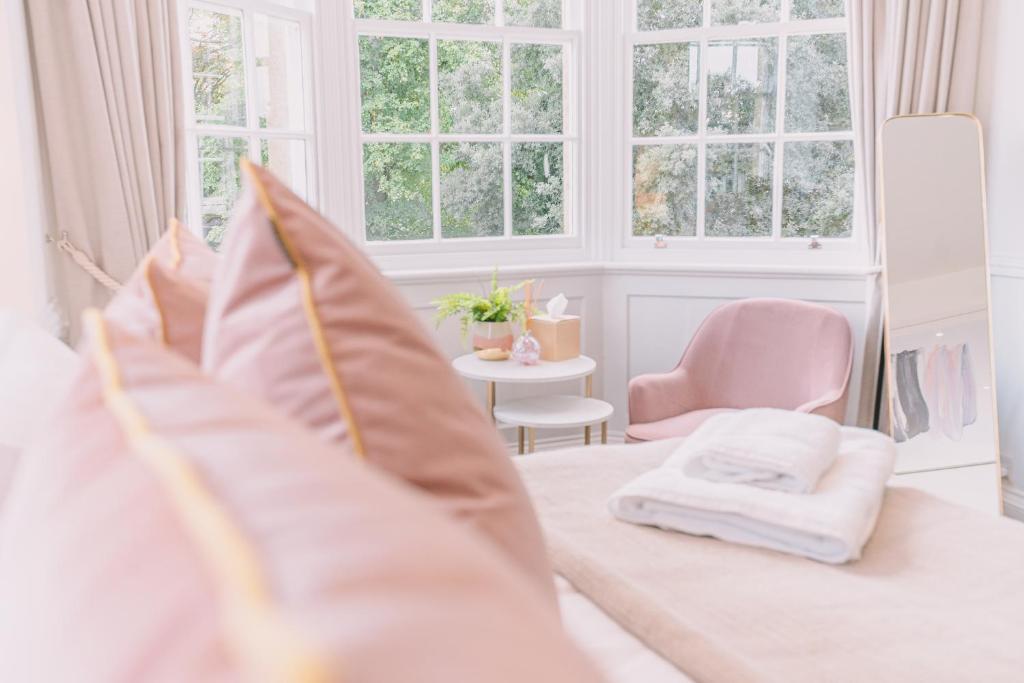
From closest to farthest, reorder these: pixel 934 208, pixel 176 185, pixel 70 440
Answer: pixel 70 440 → pixel 176 185 → pixel 934 208

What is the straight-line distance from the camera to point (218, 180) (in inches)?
137

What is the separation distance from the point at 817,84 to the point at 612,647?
3.36 meters

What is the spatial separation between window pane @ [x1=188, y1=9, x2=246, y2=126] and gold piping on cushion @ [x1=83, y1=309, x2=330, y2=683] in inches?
128

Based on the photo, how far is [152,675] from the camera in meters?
0.28

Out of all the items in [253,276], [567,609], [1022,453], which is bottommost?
[1022,453]

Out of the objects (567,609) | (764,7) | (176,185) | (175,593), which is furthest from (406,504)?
(764,7)

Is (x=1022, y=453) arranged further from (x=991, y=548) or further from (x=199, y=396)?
(x=199, y=396)

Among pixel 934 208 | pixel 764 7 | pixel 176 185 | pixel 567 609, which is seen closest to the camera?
pixel 567 609

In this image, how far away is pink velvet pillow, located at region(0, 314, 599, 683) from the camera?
0.27 meters

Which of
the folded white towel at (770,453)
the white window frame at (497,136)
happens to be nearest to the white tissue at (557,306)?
the white window frame at (497,136)

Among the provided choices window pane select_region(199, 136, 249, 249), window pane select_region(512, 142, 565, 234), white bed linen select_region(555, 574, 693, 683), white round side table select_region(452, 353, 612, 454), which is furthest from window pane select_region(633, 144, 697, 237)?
white bed linen select_region(555, 574, 693, 683)

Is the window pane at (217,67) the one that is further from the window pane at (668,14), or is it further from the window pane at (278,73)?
the window pane at (668,14)

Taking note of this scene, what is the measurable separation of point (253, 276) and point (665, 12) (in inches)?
153

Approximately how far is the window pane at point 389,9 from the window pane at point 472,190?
564 mm
